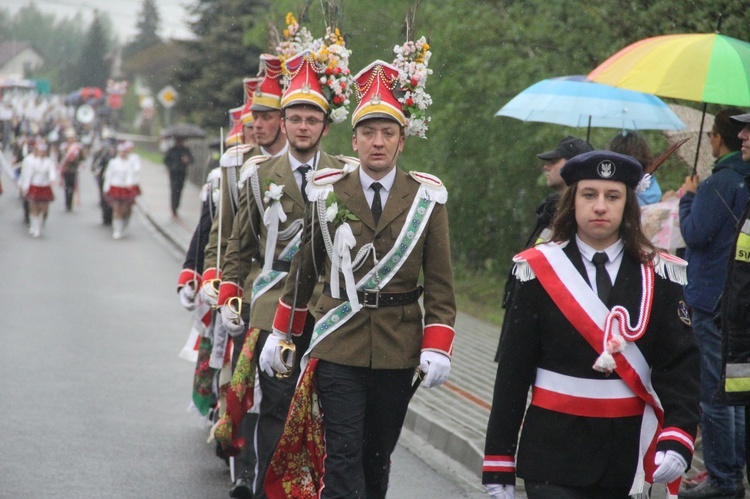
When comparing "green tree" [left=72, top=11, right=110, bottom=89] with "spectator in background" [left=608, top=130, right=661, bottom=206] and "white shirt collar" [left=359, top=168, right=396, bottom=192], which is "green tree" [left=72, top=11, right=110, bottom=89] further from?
"white shirt collar" [left=359, top=168, right=396, bottom=192]

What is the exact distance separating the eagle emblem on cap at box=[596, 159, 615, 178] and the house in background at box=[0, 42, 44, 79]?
14218cm

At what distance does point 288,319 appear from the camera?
5398 millimetres

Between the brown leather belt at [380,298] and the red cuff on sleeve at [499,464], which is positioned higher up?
the brown leather belt at [380,298]

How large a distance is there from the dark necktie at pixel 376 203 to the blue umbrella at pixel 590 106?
3.50 meters

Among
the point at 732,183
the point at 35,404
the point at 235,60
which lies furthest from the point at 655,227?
the point at 235,60

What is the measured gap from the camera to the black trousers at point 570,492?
3891 millimetres

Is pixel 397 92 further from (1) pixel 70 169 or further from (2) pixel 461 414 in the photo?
(1) pixel 70 169

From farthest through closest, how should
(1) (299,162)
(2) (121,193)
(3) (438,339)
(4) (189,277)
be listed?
(2) (121,193)
(4) (189,277)
(1) (299,162)
(3) (438,339)

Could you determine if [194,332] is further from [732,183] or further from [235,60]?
[235,60]

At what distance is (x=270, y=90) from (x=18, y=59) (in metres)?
146

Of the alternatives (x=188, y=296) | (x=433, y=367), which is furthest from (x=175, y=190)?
(x=433, y=367)

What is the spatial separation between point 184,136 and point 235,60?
4.75 m

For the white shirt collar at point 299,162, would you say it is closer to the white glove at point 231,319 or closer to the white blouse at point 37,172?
the white glove at point 231,319

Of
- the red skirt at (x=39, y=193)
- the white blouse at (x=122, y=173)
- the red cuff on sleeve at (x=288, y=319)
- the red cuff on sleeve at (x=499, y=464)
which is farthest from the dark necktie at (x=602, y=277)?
the white blouse at (x=122, y=173)
